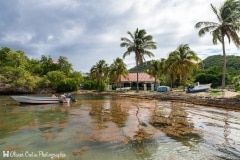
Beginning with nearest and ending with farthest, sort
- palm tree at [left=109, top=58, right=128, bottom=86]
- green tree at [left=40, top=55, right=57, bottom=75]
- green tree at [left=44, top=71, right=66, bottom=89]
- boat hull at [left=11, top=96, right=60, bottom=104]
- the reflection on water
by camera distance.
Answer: the reflection on water < boat hull at [left=11, top=96, right=60, bottom=104] < palm tree at [left=109, top=58, right=128, bottom=86] < green tree at [left=44, top=71, right=66, bottom=89] < green tree at [left=40, top=55, right=57, bottom=75]

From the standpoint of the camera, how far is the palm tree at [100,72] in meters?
59.0

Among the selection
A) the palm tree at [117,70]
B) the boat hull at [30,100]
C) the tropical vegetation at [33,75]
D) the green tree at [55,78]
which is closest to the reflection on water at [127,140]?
the boat hull at [30,100]

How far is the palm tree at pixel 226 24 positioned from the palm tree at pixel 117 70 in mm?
25543

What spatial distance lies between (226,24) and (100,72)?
36.4 metres

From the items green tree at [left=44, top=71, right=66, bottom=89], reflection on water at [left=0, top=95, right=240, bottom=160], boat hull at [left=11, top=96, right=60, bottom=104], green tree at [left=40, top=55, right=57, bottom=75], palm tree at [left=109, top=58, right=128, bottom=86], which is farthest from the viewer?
green tree at [left=40, top=55, right=57, bottom=75]

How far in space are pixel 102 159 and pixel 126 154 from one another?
948mm

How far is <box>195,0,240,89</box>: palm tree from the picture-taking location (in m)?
27.5

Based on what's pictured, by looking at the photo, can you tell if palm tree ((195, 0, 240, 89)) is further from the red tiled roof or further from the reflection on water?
the red tiled roof

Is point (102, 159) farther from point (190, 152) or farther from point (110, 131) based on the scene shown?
point (110, 131)

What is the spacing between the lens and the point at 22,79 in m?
51.0

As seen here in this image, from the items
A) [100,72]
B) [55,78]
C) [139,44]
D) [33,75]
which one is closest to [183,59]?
[139,44]

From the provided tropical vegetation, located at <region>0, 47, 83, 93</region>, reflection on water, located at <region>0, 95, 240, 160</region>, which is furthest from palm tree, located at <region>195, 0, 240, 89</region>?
tropical vegetation, located at <region>0, 47, 83, 93</region>

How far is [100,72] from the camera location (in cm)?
5944

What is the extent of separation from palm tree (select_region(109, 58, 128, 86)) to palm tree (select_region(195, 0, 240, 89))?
2554 cm
